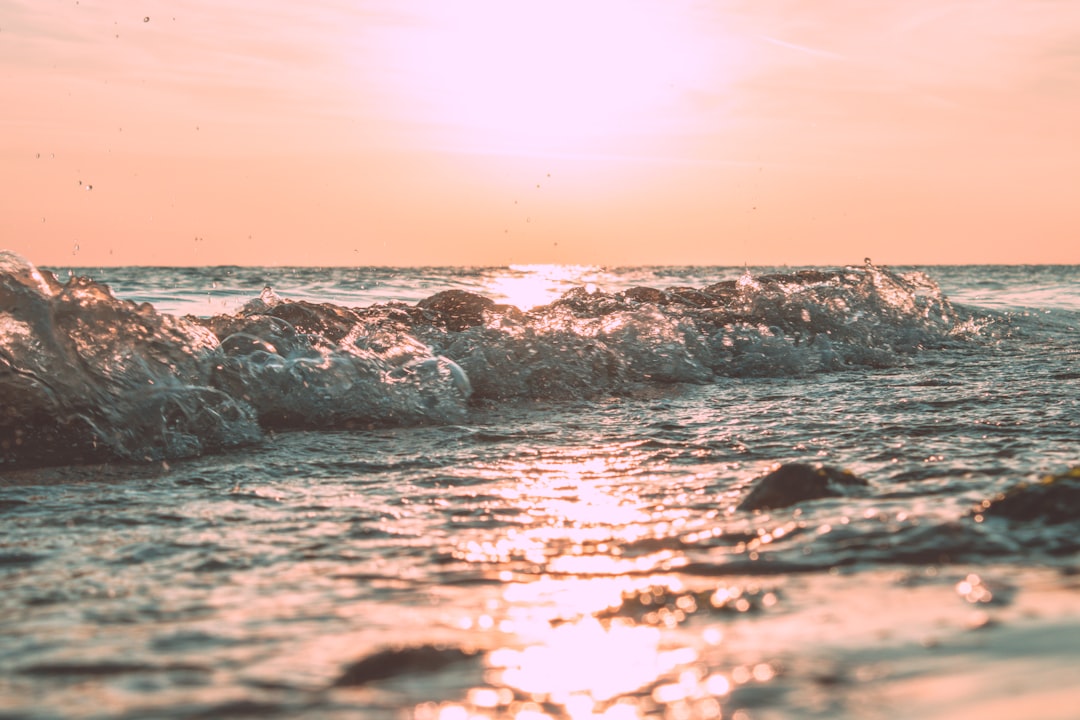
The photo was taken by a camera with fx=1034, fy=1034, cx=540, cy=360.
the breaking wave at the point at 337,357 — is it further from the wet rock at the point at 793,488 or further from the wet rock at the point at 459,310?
the wet rock at the point at 793,488

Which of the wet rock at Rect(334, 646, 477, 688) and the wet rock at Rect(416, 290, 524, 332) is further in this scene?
the wet rock at Rect(416, 290, 524, 332)

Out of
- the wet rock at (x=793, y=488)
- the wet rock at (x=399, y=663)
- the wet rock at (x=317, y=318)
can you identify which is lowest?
the wet rock at (x=399, y=663)

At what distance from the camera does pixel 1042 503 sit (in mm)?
2943

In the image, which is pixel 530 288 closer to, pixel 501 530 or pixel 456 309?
pixel 456 309

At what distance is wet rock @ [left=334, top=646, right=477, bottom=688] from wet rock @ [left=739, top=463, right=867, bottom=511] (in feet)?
5.04

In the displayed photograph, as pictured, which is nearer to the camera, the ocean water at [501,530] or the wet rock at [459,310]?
the ocean water at [501,530]

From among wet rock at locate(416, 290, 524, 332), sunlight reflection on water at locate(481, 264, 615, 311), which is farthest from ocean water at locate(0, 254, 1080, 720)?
sunlight reflection on water at locate(481, 264, 615, 311)

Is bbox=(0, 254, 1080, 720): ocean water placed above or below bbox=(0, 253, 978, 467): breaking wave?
below

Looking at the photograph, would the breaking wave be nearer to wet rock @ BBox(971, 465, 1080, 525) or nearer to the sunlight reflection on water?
the sunlight reflection on water

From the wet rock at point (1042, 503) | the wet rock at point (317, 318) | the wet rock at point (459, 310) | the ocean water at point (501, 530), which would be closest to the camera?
the ocean water at point (501, 530)

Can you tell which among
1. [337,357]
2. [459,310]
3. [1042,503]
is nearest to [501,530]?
[1042,503]

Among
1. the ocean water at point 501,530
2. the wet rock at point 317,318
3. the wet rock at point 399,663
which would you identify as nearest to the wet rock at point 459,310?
the wet rock at point 317,318

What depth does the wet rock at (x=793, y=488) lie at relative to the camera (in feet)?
11.0

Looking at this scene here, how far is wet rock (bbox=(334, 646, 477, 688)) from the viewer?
6.49ft
